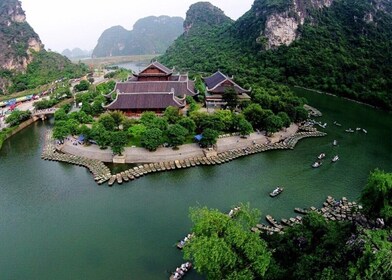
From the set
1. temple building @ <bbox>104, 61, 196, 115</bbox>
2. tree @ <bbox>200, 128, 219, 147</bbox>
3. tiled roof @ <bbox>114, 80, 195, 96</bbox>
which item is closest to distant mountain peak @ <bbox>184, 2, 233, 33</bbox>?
temple building @ <bbox>104, 61, 196, 115</bbox>

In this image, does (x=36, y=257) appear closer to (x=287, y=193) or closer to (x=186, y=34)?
(x=287, y=193)

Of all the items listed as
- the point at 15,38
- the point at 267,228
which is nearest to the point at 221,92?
the point at 267,228

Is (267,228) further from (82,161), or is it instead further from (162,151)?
(82,161)

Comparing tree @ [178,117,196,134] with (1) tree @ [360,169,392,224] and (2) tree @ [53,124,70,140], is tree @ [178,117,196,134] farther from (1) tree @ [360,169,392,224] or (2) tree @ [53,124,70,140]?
(1) tree @ [360,169,392,224]

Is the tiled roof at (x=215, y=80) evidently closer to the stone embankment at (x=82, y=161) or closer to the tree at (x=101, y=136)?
the tree at (x=101, y=136)

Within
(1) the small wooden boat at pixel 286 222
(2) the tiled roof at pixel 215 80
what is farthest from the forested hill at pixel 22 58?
(1) the small wooden boat at pixel 286 222

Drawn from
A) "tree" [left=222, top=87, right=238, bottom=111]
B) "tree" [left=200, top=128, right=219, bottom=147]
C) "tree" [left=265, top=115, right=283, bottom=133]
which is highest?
"tree" [left=222, top=87, right=238, bottom=111]
